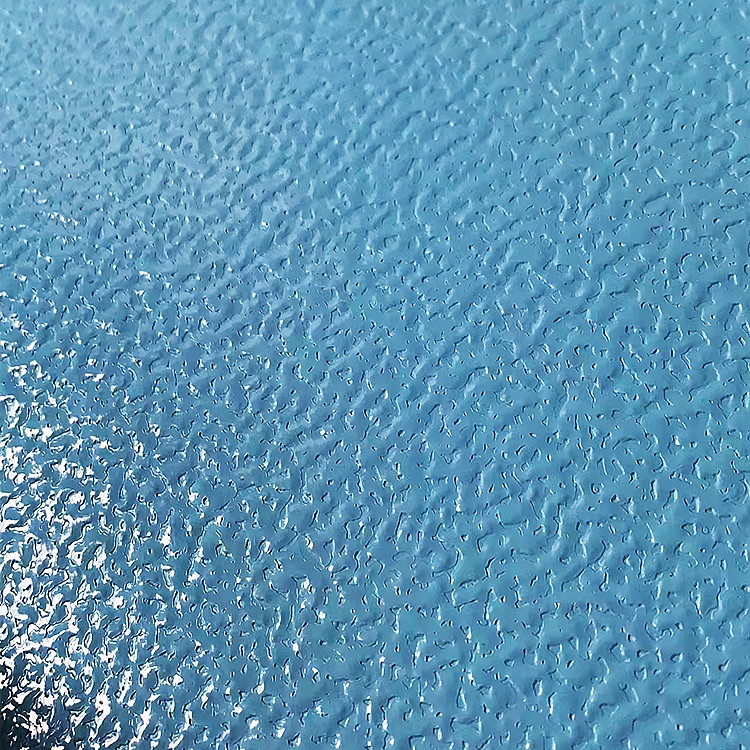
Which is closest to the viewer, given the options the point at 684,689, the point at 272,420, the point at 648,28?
the point at 684,689

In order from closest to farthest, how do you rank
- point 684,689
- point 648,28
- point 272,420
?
point 684,689 < point 272,420 < point 648,28

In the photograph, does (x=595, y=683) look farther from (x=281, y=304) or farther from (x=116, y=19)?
(x=116, y=19)

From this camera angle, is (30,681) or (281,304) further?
(281,304)

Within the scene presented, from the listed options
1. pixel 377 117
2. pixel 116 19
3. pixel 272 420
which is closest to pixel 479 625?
pixel 272 420

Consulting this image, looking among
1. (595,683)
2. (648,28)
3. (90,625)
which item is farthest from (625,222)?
(90,625)

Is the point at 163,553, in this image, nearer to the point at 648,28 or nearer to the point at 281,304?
the point at 281,304

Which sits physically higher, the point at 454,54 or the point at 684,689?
the point at 454,54

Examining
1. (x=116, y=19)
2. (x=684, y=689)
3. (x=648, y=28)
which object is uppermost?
(x=116, y=19)
